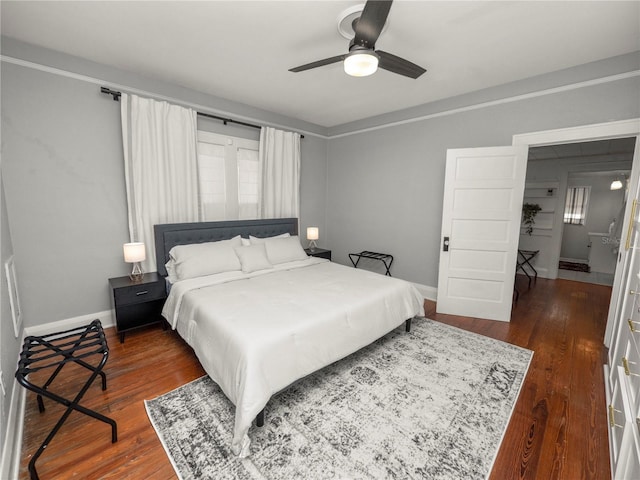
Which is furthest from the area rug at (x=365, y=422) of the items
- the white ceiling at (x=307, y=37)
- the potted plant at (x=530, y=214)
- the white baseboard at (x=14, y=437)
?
the potted plant at (x=530, y=214)

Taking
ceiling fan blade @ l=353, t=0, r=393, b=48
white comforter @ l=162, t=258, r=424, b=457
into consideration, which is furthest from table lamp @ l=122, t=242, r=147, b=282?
ceiling fan blade @ l=353, t=0, r=393, b=48

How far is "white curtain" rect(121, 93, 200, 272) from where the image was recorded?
3029 millimetres

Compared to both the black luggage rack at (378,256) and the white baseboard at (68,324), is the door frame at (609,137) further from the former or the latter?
the white baseboard at (68,324)

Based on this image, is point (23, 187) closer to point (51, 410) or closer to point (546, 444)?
point (51, 410)

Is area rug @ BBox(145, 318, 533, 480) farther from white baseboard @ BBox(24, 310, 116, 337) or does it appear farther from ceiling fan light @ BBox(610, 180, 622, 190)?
ceiling fan light @ BBox(610, 180, 622, 190)

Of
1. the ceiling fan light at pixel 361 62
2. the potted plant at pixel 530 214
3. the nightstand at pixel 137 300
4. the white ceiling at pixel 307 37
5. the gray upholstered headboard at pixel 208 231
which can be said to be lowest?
the nightstand at pixel 137 300

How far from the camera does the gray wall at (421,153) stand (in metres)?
2.74

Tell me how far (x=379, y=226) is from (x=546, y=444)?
10.9 feet

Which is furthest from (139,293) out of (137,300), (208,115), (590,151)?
(590,151)

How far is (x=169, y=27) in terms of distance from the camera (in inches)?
88.1

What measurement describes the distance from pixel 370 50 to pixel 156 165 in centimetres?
262

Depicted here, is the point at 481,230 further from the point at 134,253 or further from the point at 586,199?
the point at 586,199

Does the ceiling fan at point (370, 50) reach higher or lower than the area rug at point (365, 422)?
higher

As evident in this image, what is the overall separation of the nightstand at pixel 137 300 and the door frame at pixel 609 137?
14.5ft
